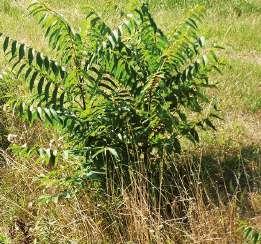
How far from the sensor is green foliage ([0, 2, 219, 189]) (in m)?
5.01

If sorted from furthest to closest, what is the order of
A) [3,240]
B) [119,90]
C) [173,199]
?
[119,90] < [173,199] < [3,240]

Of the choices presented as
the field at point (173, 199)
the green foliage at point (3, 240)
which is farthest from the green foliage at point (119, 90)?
the green foliage at point (3, 240)

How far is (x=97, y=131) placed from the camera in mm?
5078

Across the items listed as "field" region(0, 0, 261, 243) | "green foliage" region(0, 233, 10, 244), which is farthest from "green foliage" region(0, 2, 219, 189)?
"green foliage" region(0, 233, 10, 244)

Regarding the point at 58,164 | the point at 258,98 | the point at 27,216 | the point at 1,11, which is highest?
the point at 1,11

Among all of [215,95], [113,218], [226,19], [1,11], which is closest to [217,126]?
[215,95]

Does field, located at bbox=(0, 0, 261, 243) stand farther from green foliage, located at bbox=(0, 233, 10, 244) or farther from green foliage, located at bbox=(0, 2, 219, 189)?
green foliage, located at bbox=(0, 2, 219, 189)

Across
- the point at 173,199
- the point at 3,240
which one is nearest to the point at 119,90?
the point at 173,199

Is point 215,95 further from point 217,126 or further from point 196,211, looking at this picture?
point 196,211

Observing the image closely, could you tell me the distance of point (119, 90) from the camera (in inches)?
216

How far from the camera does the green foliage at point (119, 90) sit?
16.4 ft

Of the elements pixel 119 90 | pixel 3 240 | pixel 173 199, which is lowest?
pixel 3 240

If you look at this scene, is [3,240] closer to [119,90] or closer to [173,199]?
[173,199]

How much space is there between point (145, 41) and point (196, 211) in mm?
1495
